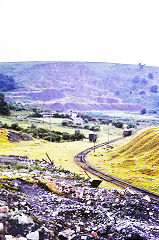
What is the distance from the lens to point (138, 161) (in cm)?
2808

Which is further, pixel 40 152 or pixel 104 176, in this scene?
pixel 40 152

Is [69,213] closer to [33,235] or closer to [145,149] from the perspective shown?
[33,235]

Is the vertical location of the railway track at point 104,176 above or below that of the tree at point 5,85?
below

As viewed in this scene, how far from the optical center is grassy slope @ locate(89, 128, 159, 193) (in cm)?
2270

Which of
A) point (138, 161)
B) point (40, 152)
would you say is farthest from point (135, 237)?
point (40, 152)

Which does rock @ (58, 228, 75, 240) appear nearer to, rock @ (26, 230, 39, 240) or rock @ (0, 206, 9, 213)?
rock @ (26, 230, 39, 240)

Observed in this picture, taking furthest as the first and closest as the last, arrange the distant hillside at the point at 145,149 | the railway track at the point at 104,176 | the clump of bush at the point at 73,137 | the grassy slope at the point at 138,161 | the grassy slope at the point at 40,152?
the clump of bush at the point at 73,137 → the grassy slope at the point at 40,152 → the distant hillside at the point at 145,149 → the grassy slope at the point at 138,161 → the railway track at the point at 104,176

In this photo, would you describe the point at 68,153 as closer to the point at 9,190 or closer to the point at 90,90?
the point at 9,190

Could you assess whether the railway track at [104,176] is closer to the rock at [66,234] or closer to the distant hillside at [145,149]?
the distant hillside at [145,149]

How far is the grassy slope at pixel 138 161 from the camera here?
22.7 m

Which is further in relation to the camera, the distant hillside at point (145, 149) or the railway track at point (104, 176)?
the distant hillside at point (145, 149)

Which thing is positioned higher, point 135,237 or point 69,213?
point 135,237

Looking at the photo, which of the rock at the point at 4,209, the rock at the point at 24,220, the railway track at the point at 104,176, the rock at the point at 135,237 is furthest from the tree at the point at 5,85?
the rock at the point at 135,237

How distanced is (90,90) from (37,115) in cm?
11305
